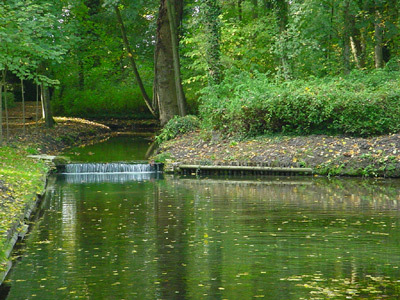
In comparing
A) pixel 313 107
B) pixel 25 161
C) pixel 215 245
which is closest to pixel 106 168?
pixel 25 161

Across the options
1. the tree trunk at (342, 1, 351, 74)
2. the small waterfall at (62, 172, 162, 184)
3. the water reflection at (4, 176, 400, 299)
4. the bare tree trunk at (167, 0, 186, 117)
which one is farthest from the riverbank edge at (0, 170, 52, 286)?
the tree trunk at (342, 1, 351, 74)

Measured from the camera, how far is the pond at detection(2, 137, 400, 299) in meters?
7.72

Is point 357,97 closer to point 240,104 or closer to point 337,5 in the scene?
point 240,104

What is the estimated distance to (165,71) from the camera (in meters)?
30.0

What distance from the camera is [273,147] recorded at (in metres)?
20.9

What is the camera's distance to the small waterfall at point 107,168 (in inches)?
842

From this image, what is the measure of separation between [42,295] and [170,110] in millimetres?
22567

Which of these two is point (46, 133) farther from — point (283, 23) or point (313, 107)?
point (313, 107)

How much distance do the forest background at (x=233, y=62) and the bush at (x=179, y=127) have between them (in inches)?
4.4

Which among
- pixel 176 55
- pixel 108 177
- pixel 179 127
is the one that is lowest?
pixel 108 177

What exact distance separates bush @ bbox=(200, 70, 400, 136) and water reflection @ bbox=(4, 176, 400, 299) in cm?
479

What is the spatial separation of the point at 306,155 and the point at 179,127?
852cm

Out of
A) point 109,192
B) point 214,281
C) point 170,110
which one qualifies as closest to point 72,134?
point 170,110

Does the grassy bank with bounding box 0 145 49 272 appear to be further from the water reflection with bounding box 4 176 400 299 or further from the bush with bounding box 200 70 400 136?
the bush with bounding box 200 70 400 136
